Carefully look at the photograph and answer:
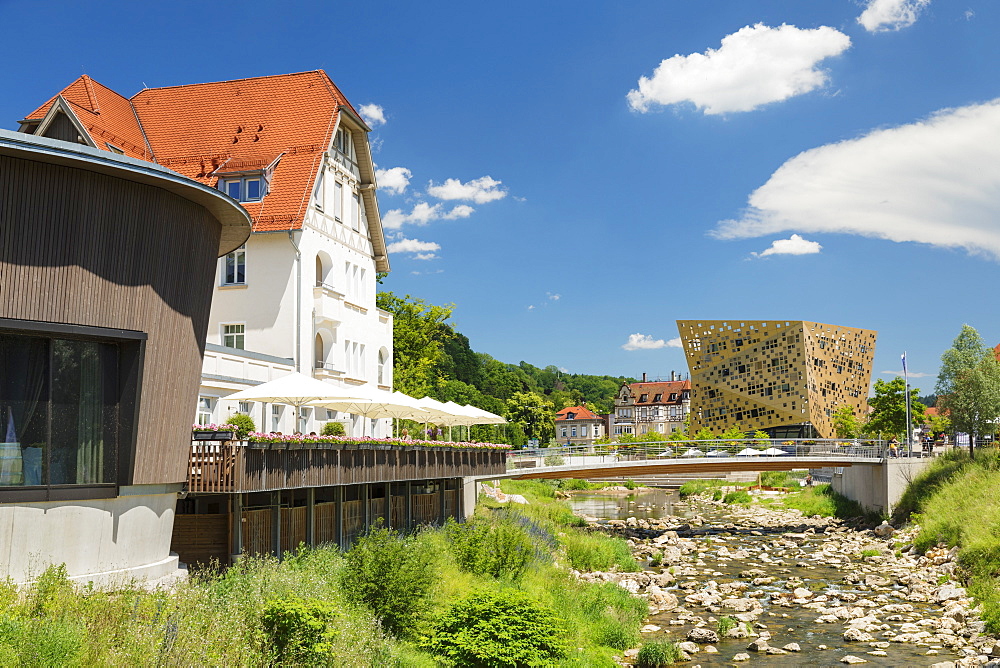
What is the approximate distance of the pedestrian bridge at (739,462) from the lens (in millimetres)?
47500

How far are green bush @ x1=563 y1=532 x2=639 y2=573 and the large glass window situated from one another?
21.0 meters

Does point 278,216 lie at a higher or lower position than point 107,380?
higher

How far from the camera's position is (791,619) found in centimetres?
2659

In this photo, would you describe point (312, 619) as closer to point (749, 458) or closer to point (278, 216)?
point (278, 216)

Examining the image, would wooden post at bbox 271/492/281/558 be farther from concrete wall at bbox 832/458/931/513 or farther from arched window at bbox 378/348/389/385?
concrete wall at bbox 832/458/931/513

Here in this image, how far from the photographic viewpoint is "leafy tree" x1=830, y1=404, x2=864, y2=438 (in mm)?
88500

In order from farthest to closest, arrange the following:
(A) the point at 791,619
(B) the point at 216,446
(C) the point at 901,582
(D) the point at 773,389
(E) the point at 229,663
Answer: (D) the point at 773,389, (C) the point at 901,582, (A) the point at 791,619, (B) the point at 216,446, (E) the point at 229,663

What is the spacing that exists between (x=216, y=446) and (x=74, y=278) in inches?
187

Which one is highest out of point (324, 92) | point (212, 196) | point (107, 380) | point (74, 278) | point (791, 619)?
point (324, 92)

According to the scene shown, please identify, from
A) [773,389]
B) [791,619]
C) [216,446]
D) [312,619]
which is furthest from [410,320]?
[773,389]

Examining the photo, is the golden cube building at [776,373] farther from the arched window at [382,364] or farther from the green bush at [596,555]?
the arched window at [382,364]

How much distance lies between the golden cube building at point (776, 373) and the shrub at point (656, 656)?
75393mm

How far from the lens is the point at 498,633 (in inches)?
614

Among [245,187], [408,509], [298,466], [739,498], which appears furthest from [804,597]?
[739,498]
